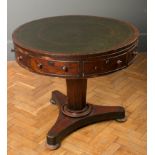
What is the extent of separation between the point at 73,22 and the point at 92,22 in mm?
132

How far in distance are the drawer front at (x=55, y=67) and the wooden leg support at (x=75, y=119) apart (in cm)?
52

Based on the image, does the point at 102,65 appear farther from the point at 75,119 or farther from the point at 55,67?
the point at 75,119

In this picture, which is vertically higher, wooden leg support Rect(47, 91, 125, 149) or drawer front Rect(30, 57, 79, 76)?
drawer front Rect(30, 57, 79, 76)

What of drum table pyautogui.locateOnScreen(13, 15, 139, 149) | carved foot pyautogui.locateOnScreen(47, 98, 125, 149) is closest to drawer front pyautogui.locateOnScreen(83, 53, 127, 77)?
drum table pyautogui.locateOnScreen(13, 15, 139, 149)

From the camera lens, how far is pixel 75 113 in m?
2.01

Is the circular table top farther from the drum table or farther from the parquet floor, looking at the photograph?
the parquet floor

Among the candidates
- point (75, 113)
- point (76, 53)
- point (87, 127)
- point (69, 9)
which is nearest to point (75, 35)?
point (76, 53)

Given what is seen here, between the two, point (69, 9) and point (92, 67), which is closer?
point (92, 67)

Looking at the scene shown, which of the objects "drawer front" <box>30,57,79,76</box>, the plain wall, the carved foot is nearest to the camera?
"drawer front" <box>30,57,79,76</box>

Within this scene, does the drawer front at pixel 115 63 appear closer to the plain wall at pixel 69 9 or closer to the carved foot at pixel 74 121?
the carved foot at pixel 74 121

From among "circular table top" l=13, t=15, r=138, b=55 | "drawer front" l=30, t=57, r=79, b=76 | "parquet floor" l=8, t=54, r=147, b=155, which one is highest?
"circular table top" l=13, t=15, r=138, b=55

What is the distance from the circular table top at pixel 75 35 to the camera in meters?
1.48

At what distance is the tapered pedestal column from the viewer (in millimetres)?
1850

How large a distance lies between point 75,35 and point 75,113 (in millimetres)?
620
